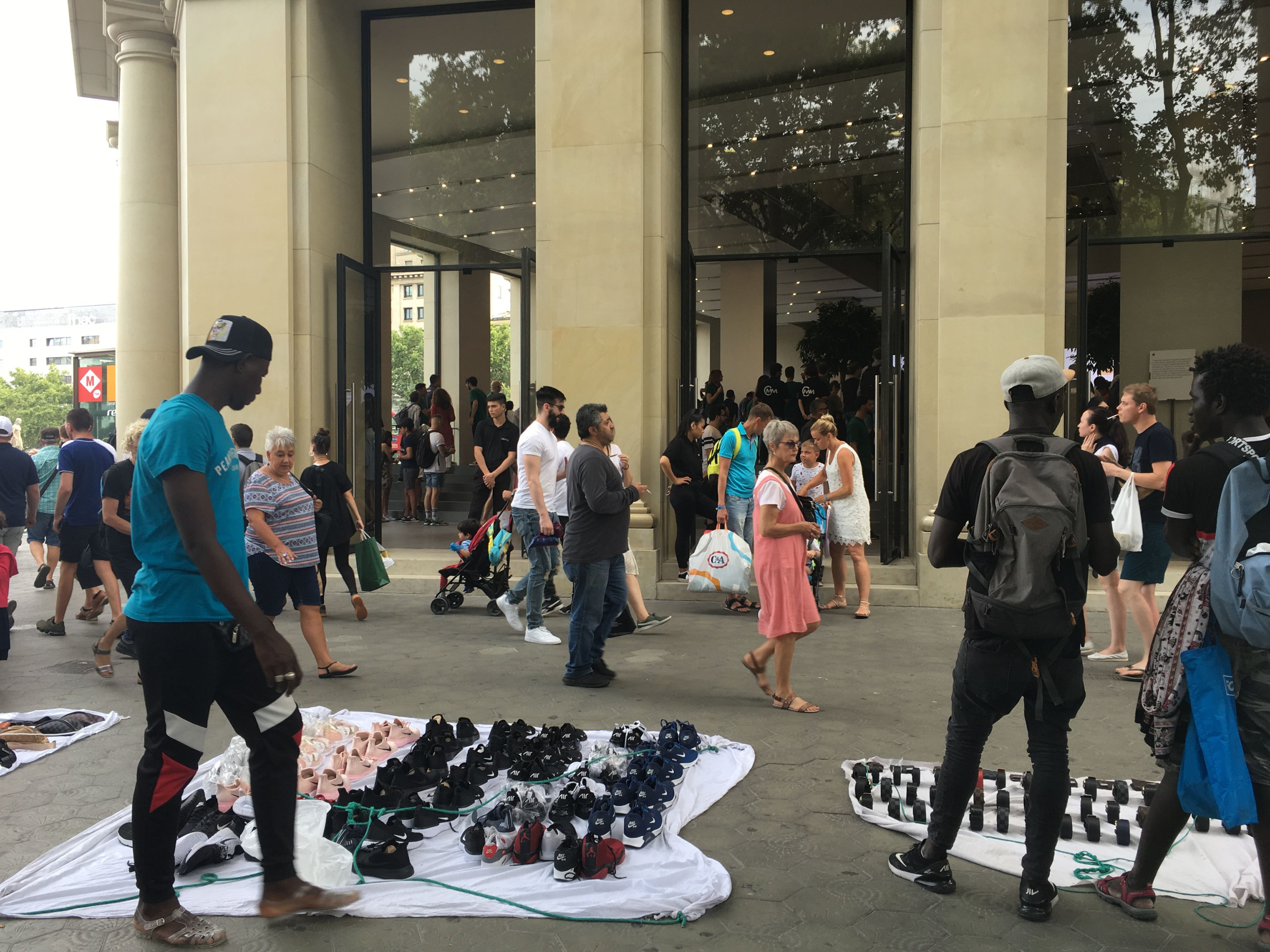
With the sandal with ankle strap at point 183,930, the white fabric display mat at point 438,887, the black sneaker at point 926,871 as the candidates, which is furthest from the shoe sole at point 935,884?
the sandal with ankle strap at point 183,930

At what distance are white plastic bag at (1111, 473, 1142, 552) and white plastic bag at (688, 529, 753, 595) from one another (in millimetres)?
3146

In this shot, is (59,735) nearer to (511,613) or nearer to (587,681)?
(587,681)

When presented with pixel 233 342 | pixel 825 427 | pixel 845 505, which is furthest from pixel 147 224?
pixel 233 342

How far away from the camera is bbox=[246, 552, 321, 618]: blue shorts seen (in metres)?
6.83

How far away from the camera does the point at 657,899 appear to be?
3.68 metres

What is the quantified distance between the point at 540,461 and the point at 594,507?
4.88ft

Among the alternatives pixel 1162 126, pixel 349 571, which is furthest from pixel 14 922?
pixel 1162 126

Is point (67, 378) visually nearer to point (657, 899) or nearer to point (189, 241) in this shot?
point (189, 241)

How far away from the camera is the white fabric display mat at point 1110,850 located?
3.81m

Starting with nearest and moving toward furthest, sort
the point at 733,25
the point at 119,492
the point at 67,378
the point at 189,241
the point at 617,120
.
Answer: the point at 119,492, the point at 617,120, the point at 189,241, the point at 733,25, the point at 67,378

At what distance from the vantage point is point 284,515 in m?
6.96

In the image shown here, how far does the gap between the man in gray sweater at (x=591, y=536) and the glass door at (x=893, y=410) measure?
439cm

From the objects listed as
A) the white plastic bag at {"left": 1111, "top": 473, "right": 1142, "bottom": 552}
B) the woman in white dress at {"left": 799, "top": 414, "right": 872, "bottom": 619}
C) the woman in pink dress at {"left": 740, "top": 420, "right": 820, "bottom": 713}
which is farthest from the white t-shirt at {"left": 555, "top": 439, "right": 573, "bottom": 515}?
the white plastic bag at {"left": 1111, "top": 473, "right": 1142, "bottom": 552}

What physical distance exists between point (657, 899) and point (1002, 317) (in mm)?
7853
